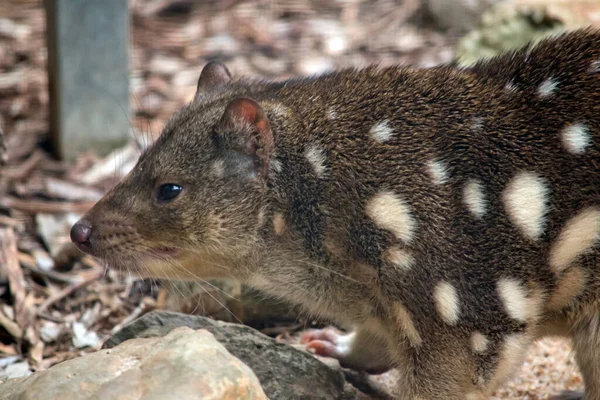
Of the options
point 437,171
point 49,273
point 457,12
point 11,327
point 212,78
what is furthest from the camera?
point 457,12

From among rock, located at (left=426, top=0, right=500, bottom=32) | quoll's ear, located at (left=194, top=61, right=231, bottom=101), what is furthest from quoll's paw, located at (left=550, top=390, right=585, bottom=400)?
rock, located at (left=426, top=0, right=500, bottom=32)

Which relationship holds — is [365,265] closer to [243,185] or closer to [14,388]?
[243,185]

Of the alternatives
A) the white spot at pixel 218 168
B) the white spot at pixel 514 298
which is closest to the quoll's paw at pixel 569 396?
the white spot at pixel 514 298

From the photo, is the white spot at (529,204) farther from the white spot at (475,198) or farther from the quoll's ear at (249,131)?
the quoll's ear at (249,131)

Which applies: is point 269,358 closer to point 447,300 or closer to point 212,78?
point 447,300

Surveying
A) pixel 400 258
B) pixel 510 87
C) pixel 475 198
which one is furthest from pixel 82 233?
pixel 510 87

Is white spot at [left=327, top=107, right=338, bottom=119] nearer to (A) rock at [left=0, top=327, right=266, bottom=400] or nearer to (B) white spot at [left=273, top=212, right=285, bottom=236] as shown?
(B) white spot at [left=273, top=212, right=285, bottom=236]

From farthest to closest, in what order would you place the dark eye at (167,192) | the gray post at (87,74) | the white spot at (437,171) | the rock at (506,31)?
1. the rock at (506,31)
2. the gray post at (87,74)
3. the dark eye at (167,192)
4. the white spot at (437,171)
